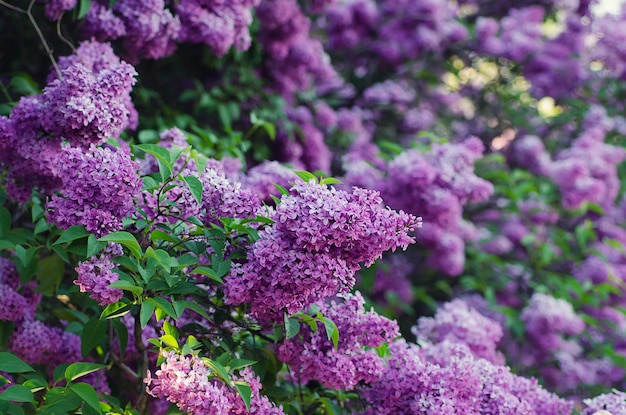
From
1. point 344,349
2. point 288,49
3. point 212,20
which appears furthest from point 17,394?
point 288,49

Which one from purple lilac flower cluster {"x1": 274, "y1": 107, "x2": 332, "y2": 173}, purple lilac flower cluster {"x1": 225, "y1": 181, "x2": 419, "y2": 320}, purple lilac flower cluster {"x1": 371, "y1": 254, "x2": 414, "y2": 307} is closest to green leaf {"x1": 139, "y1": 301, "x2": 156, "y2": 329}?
purple lilac flower cluster {"x1": 225, "y1": 181, "x2": 419, "y2": 320}

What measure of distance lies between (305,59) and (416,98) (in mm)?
1788

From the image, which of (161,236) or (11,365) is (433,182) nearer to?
(161,236)

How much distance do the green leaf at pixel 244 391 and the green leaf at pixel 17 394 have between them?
0.53 meters

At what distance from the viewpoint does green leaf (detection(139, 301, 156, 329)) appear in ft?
5.74

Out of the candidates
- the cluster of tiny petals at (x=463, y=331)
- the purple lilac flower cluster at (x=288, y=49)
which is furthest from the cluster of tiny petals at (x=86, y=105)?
the purple lilac flower cluster at (x=288, y=49)

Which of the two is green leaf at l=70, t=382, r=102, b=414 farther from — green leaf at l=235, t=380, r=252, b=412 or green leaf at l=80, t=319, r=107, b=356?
green leaf at l=235, t=380, r=252, b=412

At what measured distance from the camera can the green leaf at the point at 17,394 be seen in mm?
1784

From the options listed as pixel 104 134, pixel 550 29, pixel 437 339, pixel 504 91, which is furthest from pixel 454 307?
pixel 550 29

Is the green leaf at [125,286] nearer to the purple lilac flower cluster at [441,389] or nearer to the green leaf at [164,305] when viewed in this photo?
the green leaf at [164,305]

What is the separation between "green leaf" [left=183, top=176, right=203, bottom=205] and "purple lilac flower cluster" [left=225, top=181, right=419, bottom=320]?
0.64ft

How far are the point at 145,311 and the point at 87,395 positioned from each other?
0.30 m

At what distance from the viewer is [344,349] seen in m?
2.14

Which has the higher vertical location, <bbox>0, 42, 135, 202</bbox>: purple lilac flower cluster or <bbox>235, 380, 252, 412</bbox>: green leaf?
<bbox>0, 42, 135, 202</bbox>: purple lilac flower cluster
